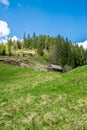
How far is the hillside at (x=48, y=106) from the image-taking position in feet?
79.3

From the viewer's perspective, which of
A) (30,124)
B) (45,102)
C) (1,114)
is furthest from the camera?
(45,102)

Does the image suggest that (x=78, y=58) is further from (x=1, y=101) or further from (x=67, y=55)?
(x=1, y=101)

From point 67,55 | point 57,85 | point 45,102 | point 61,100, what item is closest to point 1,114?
point 45,102

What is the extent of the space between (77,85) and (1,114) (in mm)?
12559

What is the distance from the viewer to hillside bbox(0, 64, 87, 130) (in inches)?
952

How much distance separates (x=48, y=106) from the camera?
28.3 meters

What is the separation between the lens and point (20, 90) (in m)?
35.6

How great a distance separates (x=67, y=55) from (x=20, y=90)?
461 feet

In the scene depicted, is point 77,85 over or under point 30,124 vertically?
over

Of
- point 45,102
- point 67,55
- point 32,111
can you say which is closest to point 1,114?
point 32,111

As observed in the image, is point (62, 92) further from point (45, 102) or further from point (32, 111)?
point (32, 111)

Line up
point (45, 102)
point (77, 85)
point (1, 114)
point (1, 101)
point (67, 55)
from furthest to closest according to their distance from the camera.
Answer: point (67, 55) → point (77, 85) → point (1, 101) → point (45, 102) → point (1, 114)

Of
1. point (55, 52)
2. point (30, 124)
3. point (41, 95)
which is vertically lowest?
point (30, 124)

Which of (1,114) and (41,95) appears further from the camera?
(41,95)
